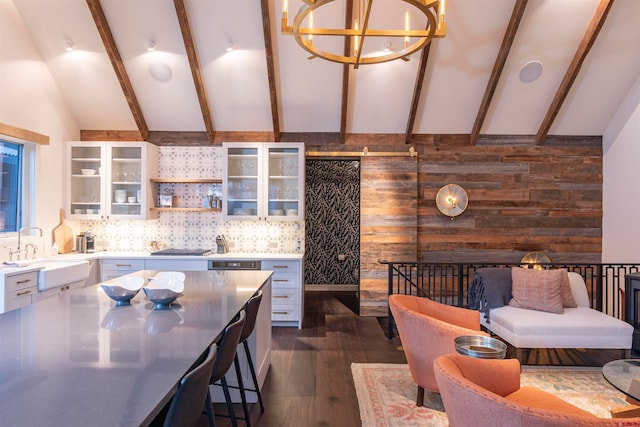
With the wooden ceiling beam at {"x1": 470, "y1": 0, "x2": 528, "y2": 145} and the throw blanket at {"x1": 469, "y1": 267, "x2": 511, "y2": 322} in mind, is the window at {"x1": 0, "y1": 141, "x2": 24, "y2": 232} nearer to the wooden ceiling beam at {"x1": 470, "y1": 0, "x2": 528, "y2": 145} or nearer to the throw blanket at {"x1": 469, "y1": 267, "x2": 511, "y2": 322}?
the throw blanket at {"x1": 469, "y1": 267, "x2": 511, "y2": 322}

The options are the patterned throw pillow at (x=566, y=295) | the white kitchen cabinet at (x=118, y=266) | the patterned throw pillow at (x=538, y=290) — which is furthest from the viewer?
the white kitchen cabinet at (x=118, y=266)

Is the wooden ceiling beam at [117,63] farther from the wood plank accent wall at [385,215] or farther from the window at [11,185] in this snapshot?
the wood plank accent wall at [385,215]

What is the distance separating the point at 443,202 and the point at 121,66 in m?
4.52

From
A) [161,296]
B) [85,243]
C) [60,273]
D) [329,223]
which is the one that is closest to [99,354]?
[161,296]

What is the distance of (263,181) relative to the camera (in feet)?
16.6

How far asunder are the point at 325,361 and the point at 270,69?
3.28m

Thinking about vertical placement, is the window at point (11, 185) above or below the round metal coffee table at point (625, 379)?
above

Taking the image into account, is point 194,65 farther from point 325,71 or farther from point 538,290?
point 538,290

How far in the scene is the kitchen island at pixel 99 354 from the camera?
39.1 inches

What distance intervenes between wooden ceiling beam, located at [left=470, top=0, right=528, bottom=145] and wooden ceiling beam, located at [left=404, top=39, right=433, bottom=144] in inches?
31.9

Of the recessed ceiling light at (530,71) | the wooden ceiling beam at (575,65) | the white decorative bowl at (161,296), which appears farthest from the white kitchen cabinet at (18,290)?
the wooden ceiling beam at (575,65)

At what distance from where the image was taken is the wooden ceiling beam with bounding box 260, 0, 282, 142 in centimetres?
400

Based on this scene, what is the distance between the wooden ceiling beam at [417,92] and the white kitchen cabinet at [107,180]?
3.49 meters

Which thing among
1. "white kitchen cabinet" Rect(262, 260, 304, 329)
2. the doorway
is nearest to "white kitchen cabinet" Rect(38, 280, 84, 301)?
"white kitchen cabinet" Rect(262, 260, 304, 329)
